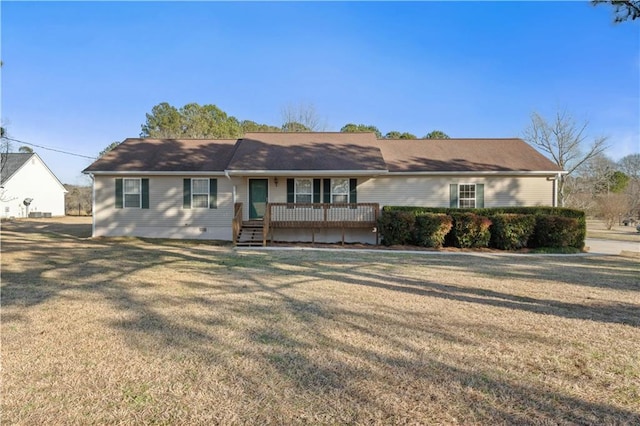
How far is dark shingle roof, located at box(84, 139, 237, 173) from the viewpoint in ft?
50.7

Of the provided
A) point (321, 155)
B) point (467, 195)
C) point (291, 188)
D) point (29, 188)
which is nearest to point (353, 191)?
point (321, 155)

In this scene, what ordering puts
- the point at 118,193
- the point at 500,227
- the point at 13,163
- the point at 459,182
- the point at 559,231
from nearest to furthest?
the point at 559,231 → the point at 500,227 → the point at 459,182 → the point at 118,193 → the point at 13,163

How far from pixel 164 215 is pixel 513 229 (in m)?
13.6

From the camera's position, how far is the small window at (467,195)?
49.8ft

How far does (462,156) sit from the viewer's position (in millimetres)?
16375

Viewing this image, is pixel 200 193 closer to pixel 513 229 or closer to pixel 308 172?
pixel 308 172

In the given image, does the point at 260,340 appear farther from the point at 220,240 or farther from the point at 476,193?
the point at 476,193

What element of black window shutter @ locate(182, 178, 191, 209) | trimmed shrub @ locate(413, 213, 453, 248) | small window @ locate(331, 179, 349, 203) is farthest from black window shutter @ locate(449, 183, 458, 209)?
black window shutter @ locate(182, 178, 191, 209)

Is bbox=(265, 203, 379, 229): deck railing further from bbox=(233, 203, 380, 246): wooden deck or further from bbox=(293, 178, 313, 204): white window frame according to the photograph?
bbox=(293, 178, 313, 204): white window frame

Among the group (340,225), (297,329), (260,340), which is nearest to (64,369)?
(260,340)

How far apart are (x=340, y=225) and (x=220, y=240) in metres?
5.05

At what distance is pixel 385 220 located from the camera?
1357cm

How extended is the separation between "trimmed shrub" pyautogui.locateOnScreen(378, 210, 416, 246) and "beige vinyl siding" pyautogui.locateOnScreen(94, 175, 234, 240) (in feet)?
21.0

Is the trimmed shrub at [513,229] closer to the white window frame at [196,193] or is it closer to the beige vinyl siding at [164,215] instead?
the beige vinyl siding at [164,215]
